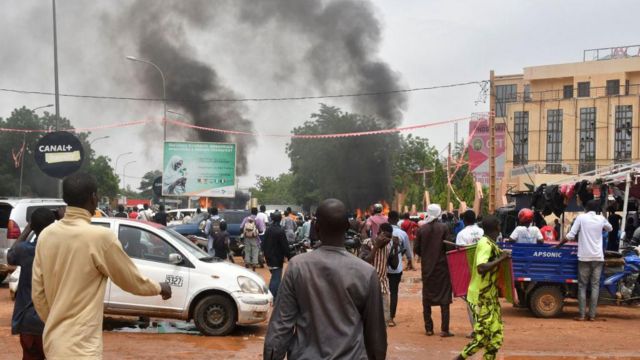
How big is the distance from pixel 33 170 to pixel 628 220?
172 feet

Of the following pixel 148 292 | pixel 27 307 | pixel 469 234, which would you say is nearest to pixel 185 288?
pixel 469 234

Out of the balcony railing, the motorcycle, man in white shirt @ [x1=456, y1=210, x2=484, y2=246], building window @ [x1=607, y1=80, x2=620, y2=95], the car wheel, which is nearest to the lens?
the car wheel

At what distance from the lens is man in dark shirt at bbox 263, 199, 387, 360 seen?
3.77 m

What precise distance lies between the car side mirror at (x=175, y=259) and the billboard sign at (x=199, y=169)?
23569 millimetres

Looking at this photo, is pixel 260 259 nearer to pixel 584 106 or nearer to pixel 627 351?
pixel 627 351

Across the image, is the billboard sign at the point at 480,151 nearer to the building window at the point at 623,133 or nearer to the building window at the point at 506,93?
the building window at the point at 623,133

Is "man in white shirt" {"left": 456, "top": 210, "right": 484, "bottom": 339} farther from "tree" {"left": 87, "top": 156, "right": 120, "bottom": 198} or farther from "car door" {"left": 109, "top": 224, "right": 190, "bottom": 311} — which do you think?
"tree" {"left": 87, "top": 156, "right": 120, "bottom": 198}

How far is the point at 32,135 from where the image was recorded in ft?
208

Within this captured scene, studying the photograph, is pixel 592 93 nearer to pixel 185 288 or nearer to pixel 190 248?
pixel 190 248

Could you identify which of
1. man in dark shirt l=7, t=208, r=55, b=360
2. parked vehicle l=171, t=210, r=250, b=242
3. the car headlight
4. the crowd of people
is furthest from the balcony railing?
the crowd of people

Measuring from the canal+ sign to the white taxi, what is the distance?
469cm

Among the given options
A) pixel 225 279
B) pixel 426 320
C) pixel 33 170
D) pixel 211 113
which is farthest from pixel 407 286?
pixel 33 170

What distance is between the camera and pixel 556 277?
1269 cm

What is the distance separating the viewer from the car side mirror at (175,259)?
10.4 metres
